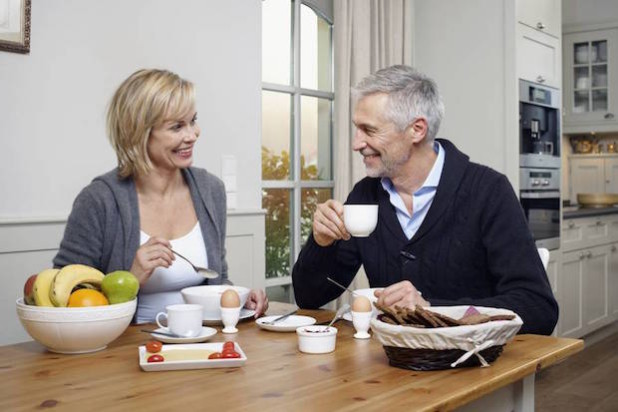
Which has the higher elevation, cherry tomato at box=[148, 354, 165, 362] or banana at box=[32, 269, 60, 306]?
banana at box=[32, 269, 60, 306]

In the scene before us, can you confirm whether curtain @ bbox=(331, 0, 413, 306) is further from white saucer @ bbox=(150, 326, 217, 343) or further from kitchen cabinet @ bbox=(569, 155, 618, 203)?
kitchen cabinet @ bbox=(569, 155, 618, 203)

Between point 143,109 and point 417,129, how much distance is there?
840 mm

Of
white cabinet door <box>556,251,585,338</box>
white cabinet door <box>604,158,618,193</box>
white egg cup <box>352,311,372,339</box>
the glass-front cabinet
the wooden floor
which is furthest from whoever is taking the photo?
white cabinet door <box>604,158,618,193</box>

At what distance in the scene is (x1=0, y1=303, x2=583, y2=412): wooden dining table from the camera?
1192 millimetres

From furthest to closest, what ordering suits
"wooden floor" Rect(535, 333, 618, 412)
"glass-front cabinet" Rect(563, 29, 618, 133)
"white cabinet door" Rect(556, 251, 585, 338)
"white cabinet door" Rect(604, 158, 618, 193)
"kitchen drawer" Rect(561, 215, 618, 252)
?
"white cabinet door" Rect(604, 158, 618, 193) → "glass-front cabinet" Rect(563, 29, 618, 133) → "kitchen drawer" Rect(561, 215, 618, 252) → "white cabinet door" Rect(556, 251, 585, 338) → "wooden floor" Rect(535, 333, 618, 412)

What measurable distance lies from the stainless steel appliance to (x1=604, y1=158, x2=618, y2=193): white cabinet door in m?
1.75

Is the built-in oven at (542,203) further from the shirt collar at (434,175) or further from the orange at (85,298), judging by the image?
the orange at (85,298)

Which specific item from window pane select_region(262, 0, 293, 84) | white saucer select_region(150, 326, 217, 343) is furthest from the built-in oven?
white saucer select_region(150, 326, 217, 343)

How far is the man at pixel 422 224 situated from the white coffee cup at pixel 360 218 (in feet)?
0.35

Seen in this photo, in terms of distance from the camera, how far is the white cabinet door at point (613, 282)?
5496 millimetres

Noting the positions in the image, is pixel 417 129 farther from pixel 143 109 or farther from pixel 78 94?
pixel 78 94

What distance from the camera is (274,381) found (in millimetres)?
1318

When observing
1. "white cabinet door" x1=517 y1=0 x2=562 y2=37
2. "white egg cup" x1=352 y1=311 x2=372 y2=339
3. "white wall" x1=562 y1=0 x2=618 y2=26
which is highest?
"white wall" x1=562 y1=0 x2=618 y2=26

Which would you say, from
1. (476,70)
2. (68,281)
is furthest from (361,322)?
(476,70)
